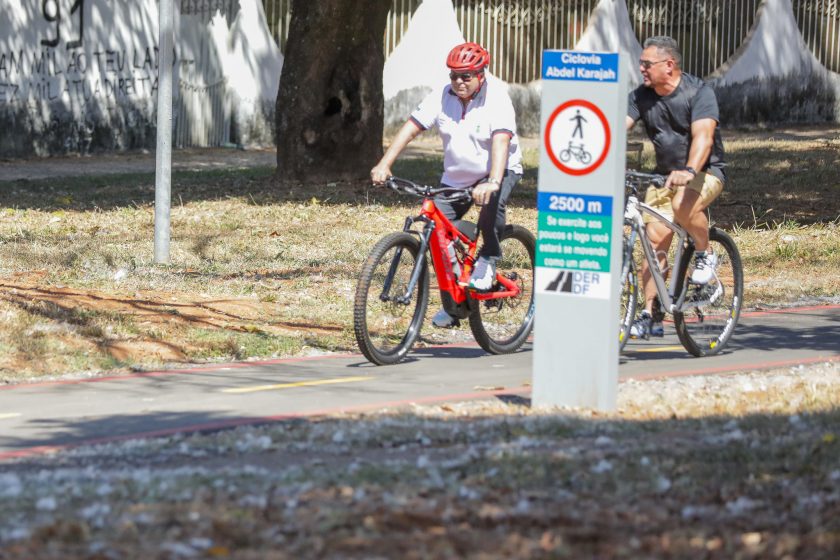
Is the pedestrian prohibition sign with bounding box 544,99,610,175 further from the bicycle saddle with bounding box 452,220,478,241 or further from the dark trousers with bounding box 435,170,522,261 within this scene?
the bicycle saddle with bounding box 452,220,478,241

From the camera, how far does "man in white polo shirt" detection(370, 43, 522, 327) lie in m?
8.63

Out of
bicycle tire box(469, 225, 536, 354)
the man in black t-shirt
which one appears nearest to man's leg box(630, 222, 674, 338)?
the man in black t-shirt

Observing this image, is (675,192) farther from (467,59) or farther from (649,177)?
(467,59)

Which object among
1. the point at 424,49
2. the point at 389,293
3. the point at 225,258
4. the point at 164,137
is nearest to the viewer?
the point at 389,293

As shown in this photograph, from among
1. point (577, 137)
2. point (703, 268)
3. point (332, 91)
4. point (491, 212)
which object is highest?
point (332, 91)

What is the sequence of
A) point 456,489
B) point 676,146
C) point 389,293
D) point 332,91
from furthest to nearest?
point 332,91 → point 676,146 → point 389,293 → point 456,489

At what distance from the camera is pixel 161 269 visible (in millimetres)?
12297

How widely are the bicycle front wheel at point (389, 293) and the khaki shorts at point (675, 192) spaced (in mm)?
1421

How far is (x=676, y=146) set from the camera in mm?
8930

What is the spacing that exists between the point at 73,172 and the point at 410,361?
46.4 ft

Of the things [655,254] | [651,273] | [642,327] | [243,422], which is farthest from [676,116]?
[243,422]

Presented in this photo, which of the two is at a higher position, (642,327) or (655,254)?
(655,254)

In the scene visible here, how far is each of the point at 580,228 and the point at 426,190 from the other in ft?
6.01

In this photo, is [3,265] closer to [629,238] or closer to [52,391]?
[52,391]
